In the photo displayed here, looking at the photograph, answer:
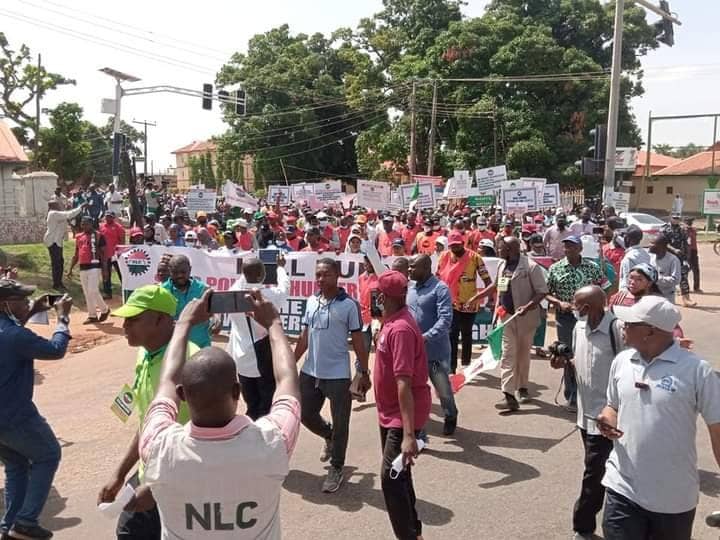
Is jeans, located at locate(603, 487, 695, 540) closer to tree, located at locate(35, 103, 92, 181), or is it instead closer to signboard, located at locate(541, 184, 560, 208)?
signboard, located at locate(541, 184, 560, 208)

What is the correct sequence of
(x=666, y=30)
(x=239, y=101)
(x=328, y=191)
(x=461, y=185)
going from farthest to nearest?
(x=328, y=191) < (x=239, y=101) < (x=461, y=185) < (x=666, y=30)

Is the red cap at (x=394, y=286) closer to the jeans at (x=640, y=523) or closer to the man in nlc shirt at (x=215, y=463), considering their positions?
the jeans at (x=640, y=523)

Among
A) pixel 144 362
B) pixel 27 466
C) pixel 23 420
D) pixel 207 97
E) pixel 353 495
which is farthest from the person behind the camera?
pixel 207 97

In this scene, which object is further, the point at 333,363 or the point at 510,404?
the point at 510,404

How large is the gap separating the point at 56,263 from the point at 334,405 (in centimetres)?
1020

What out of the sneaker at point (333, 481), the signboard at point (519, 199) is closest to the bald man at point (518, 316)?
the sneaker at point (333, 481)

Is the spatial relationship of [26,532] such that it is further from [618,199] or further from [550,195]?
[550,195]

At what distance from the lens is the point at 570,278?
711cm

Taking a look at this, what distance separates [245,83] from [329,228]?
39281 mm

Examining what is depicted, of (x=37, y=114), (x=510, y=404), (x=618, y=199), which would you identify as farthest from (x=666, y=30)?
(x=37, y=114)

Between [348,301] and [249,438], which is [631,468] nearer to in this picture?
[249,438]

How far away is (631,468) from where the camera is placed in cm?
324

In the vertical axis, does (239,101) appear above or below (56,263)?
above

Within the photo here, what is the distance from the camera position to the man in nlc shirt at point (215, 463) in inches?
80.4
